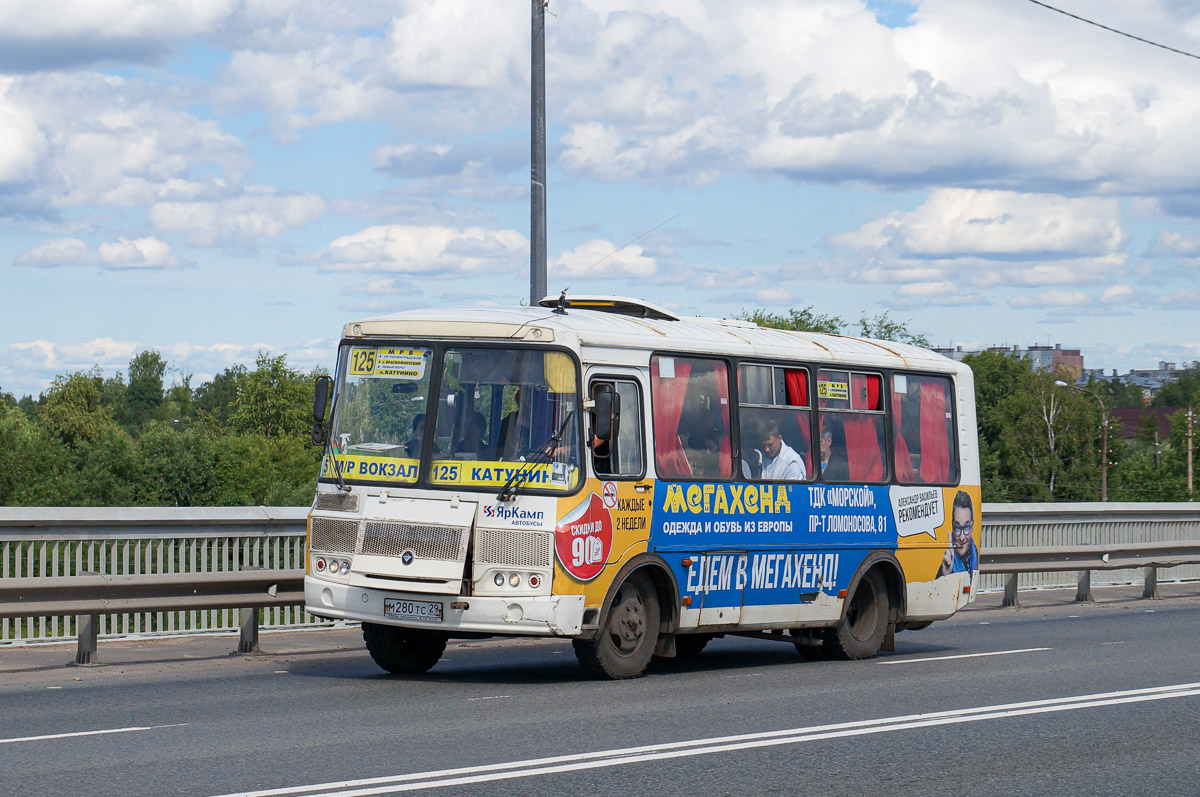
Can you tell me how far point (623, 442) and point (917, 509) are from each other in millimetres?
4069

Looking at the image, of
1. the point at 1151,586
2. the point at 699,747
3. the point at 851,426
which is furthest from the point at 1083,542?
the point at 699,747

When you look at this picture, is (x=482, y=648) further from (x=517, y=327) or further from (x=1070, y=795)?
(x=1070, y=795)

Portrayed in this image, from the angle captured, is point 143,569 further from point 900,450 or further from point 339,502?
Result: point 900,450

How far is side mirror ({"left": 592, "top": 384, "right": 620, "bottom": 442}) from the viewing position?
1127cm

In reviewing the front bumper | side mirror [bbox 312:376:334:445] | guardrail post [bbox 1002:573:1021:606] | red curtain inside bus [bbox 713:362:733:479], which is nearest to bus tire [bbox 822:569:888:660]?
red curtain inside bus [bbox 713:362:733:479]

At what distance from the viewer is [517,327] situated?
37.3 feet

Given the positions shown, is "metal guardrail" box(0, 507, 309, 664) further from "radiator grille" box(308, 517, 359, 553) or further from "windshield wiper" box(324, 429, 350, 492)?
→ "windshield wiper" box(324, 429, 350, 492)

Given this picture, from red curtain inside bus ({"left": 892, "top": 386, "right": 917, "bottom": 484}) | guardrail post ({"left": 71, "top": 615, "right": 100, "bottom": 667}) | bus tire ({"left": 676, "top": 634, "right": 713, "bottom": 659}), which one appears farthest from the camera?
red curtain inside bus ({"left": 892, "top": 386, "right": 917, "bottom": 484})

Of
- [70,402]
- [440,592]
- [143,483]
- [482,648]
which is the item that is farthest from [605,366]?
[70,402]

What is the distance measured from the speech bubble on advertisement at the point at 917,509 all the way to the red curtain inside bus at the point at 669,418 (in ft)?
9.51

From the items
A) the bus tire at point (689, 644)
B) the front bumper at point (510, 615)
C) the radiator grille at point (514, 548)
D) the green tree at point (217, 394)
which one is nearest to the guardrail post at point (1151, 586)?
the bus tire at point (689, 644)

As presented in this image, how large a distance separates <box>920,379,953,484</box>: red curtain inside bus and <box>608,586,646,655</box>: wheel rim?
4.09 m

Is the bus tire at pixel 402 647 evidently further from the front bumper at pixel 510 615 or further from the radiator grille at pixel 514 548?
the radiator grille at pixel 514 548

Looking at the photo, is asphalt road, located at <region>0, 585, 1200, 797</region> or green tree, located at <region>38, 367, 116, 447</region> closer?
asphalt road, located at <region>0, 585, 1200, 797</region>
